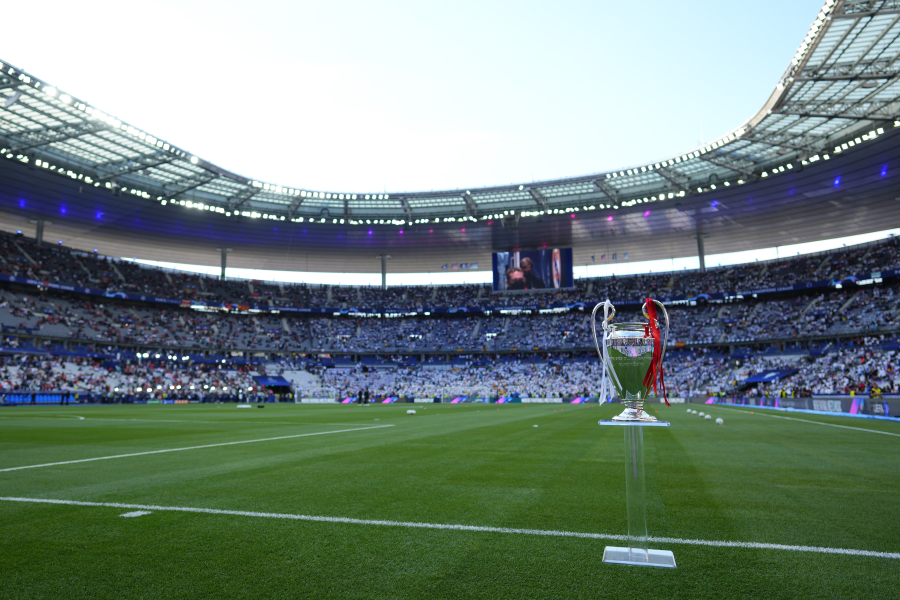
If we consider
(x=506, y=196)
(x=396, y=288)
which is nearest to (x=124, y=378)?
(x=396, y=288)

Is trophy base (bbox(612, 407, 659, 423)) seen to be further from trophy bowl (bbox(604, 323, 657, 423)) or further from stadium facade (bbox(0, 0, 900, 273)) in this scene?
stadium facade (bbox(0, 0, 900, 273))

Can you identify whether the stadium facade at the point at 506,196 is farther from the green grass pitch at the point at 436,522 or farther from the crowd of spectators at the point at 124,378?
the green grass pitch at the point at 436,522

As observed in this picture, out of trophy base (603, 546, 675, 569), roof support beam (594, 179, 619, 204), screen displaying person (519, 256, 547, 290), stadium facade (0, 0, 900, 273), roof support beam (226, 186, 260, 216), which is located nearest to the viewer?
trophy base (603, 546, 675, 569)

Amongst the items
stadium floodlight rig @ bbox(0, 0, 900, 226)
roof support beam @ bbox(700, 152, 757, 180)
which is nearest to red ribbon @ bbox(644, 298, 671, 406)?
stadium floodlight rig @ bbox(0, 0, 900, 226)

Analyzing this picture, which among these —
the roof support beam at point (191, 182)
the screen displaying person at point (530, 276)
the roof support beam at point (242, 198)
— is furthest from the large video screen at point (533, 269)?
the roof support beam at point (191, 182)

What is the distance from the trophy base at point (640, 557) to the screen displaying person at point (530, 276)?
6042 centimetres

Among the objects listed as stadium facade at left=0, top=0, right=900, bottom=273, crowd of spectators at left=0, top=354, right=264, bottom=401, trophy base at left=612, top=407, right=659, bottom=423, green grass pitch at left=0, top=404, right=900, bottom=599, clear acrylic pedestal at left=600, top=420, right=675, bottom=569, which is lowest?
crowd of spectators at left=0, top=354, right=264, bottom=401

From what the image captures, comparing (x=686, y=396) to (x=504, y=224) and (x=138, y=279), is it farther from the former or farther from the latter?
(x=138, y=279)

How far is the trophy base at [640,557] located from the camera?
3.54m

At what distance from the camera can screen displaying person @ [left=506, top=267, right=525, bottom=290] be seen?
63844 mm

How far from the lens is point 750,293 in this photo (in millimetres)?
60125

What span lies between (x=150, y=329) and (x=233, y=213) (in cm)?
1823

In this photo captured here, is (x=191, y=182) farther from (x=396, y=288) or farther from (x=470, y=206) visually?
(x=396, y=288)

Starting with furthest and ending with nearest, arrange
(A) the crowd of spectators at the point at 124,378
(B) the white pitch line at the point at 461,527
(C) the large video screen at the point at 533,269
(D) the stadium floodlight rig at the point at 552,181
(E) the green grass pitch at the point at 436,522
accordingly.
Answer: (C) the large video screen at the point at 533,269
(A) the crowd of spectators at the point at 124,378
(D) the stadium floodlight rig at the point at 552,181
(B) the white pitch line at the point at 461,527
(E) the green grass pitch at the point at 436,522
